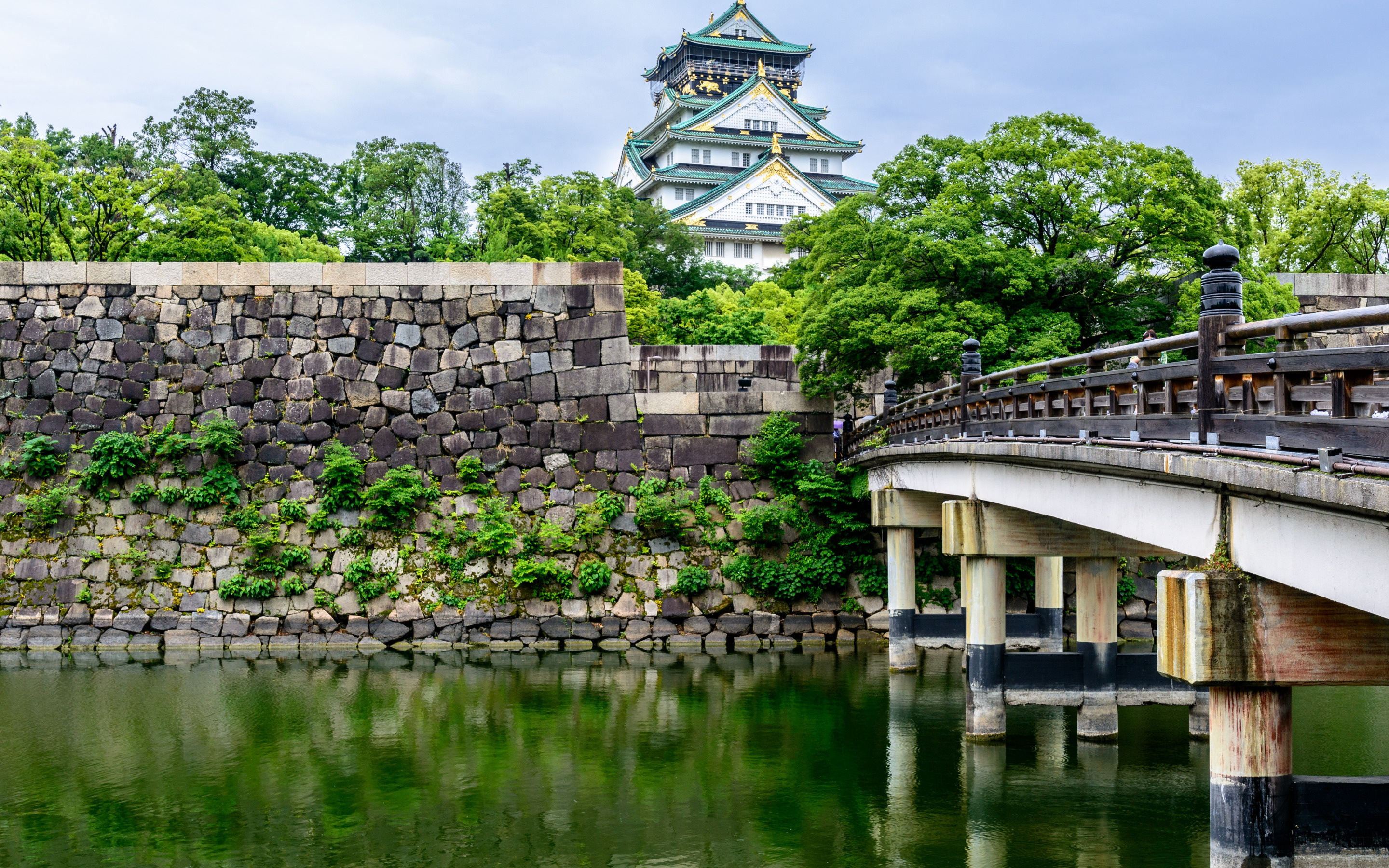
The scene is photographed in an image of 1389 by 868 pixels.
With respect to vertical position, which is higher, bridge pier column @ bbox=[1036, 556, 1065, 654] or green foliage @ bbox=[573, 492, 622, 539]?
green foliage @ bbox=[573, 492, 622, 539]

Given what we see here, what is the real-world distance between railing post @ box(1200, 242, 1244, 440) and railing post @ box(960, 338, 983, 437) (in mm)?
5761

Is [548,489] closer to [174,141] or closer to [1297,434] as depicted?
[1297,434]

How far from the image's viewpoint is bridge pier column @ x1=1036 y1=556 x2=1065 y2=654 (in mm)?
17000

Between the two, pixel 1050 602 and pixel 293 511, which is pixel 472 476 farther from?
pixel 1050 602

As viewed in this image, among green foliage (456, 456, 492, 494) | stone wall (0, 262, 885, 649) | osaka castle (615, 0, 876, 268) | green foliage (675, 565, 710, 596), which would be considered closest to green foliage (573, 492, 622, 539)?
stone wall (0, 262, 885, 649)

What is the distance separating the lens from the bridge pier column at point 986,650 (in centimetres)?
1270

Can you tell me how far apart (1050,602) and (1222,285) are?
10.7 meters

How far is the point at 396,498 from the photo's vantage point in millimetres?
20781

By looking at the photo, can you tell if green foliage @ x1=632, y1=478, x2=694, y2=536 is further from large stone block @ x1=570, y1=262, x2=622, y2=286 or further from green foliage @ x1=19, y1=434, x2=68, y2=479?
green foliage @ x1=19, y1=434, x2=68, y2=479

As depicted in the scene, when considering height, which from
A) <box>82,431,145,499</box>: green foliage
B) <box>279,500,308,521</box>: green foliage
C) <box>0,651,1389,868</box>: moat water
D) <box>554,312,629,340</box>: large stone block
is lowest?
<box>0,651,1389,868</box>: moat water

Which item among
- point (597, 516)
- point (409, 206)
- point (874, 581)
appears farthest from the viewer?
point (409, 206)

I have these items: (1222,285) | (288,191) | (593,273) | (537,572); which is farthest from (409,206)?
(1222,285)

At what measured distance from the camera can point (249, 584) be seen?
20.5 m

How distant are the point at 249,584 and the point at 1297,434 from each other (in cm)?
1866
